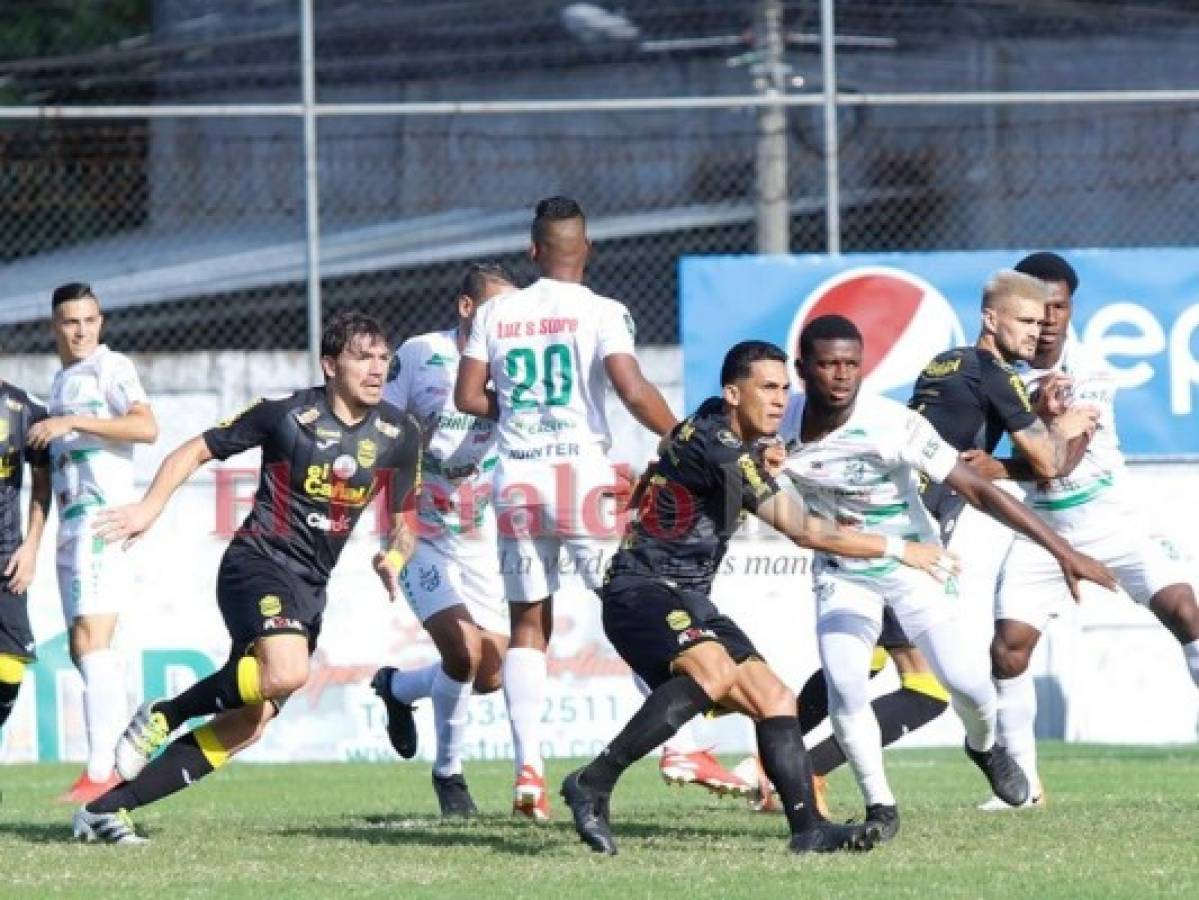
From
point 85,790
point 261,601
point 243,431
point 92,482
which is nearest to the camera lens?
point 261,601

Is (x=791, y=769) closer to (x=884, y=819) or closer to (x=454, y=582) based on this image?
(x=884, y=819)

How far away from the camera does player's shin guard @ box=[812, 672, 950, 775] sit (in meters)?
10.4

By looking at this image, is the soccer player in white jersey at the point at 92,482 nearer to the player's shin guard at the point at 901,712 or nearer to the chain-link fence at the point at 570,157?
the player's shin guard at the point at 901,712

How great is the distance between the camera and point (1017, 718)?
1076 cm

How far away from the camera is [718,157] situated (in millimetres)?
19766

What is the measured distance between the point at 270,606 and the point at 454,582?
1.90 m

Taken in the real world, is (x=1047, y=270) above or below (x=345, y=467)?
above

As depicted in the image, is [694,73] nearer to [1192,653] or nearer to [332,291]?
[332,291]

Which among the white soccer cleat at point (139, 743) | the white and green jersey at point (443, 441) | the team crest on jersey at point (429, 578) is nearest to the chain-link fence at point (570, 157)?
the white and green jersey at point (443, 441)

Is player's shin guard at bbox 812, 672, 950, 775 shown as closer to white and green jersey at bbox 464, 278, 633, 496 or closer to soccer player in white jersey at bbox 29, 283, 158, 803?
white and green jersey at bbox 464, 278, 633, 496

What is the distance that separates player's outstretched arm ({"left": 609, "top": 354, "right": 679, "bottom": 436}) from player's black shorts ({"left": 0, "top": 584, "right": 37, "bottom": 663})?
10.4 ft

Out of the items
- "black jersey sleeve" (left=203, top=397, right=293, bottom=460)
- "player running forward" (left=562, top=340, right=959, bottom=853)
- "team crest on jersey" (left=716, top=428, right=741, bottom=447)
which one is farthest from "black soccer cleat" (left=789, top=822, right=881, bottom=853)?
"black jersey sleeve" (left=203, top=397, right=293, bottom=460)

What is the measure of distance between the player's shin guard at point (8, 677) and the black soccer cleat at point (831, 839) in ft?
13.9

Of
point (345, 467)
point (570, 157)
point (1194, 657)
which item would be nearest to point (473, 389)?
point (345, 467)
